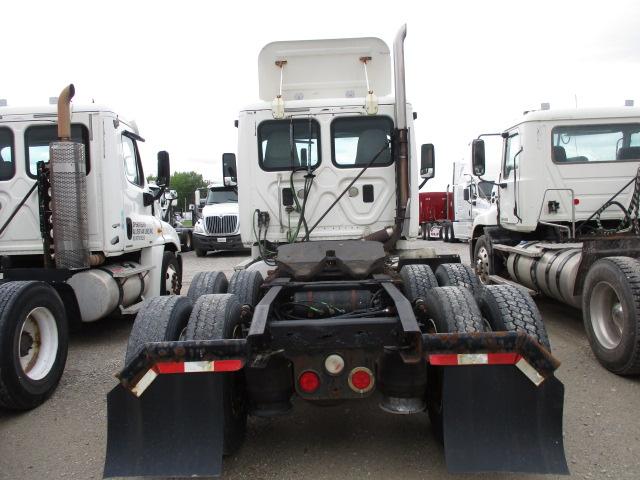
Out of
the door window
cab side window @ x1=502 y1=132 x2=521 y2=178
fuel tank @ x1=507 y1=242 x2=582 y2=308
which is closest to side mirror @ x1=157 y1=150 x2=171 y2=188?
the door window

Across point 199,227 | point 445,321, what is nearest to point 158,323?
point 445,321

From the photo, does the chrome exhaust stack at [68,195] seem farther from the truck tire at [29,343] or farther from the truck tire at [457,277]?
the truck tire at [457,277]

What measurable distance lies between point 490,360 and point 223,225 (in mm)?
15419

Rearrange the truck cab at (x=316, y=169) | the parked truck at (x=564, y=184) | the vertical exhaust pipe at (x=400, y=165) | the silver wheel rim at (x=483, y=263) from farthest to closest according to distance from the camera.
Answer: the silver wheel rim at (x=483, y=263)
the parked truck at (x=564, y=184)
the truck cab at (x=316, y=169)
the vertical exhaust pipe at (x=400, y=165)

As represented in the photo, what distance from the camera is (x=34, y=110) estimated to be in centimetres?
610

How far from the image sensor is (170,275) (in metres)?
8.09

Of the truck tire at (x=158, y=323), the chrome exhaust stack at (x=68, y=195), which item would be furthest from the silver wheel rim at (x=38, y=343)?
the truck tire at (x=158, y=323)

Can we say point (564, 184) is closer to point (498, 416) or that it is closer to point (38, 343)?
point (498, 416)

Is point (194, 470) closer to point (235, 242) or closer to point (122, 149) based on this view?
point (122, 149)

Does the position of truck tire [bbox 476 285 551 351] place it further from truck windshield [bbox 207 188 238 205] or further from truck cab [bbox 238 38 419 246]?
truck windshield [bbox 207 188 238 205]

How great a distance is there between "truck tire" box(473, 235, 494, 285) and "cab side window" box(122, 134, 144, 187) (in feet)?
18.7

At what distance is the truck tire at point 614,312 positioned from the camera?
14.4 feet

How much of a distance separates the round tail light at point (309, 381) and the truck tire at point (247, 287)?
1244mm

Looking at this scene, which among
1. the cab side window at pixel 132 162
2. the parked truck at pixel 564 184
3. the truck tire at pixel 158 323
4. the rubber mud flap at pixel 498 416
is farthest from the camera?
the parked truck at pixel 564 184
